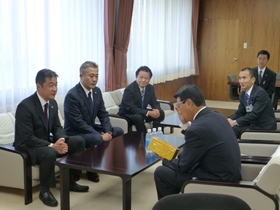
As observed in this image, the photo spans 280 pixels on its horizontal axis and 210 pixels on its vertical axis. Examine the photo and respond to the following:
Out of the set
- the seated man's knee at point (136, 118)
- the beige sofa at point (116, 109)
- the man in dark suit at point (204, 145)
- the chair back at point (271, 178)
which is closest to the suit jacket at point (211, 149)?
the man in dark suit at point (204, 145)

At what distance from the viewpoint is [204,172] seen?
2.79m

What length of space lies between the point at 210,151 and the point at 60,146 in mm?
1562

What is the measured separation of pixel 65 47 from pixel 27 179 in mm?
2354

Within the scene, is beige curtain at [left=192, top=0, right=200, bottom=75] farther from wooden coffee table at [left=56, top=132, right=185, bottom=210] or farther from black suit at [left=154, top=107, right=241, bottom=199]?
black suit at [left=154, top=107, right=241, bottom=199]

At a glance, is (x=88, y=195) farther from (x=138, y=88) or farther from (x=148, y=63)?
(x=148, y=63)

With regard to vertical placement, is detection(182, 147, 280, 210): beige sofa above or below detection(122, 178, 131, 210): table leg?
A: above

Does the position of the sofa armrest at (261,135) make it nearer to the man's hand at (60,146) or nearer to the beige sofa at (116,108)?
the beige sofa at (116,108)

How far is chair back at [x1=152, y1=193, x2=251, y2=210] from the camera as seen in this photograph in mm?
1632

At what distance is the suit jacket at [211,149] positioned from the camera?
105 inches

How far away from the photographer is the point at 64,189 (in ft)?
10.8

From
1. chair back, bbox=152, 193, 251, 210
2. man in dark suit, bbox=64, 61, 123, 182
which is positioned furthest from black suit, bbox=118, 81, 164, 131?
chair back, bbox=152, 193, 251, 210

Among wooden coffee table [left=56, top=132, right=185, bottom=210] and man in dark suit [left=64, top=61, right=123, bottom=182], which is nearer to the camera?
wooden coffee table [left=56, top=132, right=185, bottom=210]

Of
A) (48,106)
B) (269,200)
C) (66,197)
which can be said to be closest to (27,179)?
(66,197)

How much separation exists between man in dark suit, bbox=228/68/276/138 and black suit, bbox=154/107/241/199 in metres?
1.74
